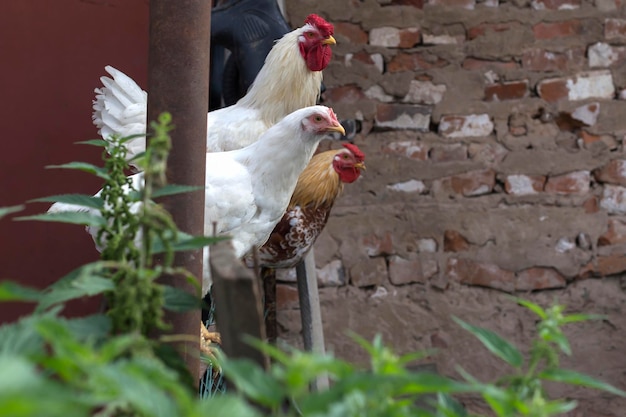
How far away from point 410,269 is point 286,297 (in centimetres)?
46

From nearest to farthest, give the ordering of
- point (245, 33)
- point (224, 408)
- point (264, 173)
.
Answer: point (224, 408) < point (264, 173) < point (245, 33)

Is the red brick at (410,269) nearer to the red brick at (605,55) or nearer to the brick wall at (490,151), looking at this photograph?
the brick wall at (490,151)

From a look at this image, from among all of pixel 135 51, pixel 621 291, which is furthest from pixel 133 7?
pixel 621 291

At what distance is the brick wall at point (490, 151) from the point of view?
302cm

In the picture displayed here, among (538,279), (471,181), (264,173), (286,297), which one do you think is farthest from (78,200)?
(538,279)

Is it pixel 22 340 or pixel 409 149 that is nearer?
pixel 22 340

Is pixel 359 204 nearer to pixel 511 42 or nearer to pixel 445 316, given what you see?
pixel 445 316

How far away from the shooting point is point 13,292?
2.01 ft

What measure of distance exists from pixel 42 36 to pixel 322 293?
1282 mm

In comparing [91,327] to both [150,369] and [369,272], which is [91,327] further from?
[369,272]

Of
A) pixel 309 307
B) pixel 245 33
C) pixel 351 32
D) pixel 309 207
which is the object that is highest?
pixel 351 32

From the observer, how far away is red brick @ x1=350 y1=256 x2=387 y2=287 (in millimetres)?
3027

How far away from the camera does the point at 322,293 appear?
9.88 ft

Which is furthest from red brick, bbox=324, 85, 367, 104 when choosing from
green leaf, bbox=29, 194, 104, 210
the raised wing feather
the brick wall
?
green leaf, bbox=29, 194, 104, 210
